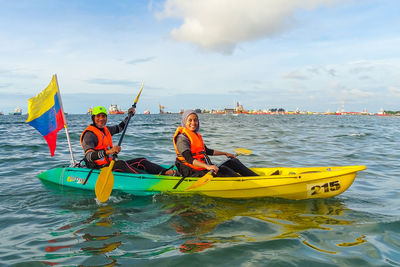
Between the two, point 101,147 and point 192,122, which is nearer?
point 192,122

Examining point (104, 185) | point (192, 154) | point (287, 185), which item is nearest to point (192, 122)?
point (192, 154)

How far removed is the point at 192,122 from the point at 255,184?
1.80 meters

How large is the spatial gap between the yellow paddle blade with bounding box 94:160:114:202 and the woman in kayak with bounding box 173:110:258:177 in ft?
4.84

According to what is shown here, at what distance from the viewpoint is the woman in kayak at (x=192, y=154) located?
20.4 ft

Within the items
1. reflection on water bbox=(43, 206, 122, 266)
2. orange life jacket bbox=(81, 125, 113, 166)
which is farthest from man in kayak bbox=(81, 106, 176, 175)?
reflection on water bbox=(43, 206, 122, 266)

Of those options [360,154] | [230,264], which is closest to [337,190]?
[230,264]

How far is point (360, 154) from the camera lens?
1246 cm

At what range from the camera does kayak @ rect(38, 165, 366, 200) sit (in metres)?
5.74

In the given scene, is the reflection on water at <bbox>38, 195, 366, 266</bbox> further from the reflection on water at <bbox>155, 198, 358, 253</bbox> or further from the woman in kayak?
the woman in kayak

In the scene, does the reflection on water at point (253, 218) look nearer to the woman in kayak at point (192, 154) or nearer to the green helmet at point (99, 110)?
the woman in kayak at point (192, 154)

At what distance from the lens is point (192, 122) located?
20.7 ft

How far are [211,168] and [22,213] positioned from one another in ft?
11.6

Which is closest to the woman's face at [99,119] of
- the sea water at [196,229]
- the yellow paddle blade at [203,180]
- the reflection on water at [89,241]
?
the sea water at [196,229]

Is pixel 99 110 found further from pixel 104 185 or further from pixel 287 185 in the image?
pixel 287 185
